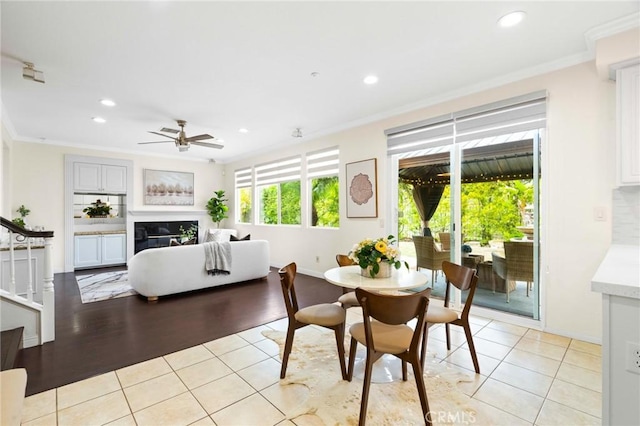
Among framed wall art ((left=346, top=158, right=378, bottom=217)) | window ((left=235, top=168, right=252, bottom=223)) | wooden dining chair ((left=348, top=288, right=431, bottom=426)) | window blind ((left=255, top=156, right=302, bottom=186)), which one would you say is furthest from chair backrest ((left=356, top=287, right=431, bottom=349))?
window ((left=235, top=168, right=252, bottom=223))

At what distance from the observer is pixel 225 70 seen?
10.3 ft

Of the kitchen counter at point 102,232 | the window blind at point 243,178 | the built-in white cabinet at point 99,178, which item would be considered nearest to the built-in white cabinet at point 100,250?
the kitchen counter at point 102,232

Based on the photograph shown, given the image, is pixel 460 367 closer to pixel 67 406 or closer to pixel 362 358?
pixel 362 358

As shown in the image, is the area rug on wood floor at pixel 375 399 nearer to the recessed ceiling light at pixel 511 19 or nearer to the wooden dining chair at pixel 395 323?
the wooden dining chair at pixel 395 323

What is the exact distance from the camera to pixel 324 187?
5723 millimetres

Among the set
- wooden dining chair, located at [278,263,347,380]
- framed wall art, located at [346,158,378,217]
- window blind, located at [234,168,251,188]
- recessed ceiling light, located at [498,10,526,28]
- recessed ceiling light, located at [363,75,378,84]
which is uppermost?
recessed ceiling light, located at [363,75,378,84]

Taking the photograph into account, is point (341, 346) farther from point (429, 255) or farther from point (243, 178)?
point (243, 178)

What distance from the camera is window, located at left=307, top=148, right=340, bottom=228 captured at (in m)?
5.48

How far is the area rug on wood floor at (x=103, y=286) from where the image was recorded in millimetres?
4418

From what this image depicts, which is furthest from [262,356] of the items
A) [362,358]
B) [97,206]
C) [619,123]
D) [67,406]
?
[97,206]

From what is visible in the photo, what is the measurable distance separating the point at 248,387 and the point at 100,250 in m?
6.24

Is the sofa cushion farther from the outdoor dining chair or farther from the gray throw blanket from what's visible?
the outdoor dining chair

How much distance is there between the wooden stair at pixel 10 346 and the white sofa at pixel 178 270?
1.52 m

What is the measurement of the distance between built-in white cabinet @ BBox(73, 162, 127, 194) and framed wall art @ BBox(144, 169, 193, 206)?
51 centimetres
